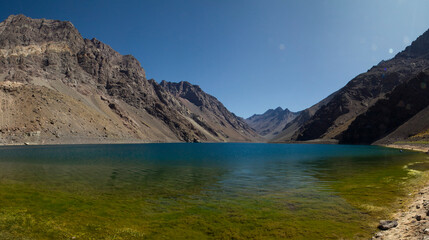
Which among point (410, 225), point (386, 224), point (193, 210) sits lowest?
point (193, 210)

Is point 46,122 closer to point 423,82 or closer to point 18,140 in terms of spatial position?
point 18,140

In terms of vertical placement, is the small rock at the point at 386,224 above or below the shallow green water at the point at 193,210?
above

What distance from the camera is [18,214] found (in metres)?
15.8

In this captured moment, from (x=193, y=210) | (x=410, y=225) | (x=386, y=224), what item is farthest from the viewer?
(x=193, y=210)

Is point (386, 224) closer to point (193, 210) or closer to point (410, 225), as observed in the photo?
point (410, 225)

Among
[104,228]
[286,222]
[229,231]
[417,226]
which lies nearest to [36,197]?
[104,228]

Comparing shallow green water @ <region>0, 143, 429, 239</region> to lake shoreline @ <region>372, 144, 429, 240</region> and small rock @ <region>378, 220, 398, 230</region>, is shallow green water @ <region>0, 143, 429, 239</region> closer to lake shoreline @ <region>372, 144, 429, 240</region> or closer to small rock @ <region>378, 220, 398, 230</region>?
small rock @ <region>378, 220, 398, 230</region>

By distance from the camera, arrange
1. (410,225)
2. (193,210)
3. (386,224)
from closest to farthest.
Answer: (410,225)
(386,224)
(193,210)

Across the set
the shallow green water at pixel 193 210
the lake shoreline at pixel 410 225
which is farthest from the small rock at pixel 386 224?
the shallow green water at pixel 193 210

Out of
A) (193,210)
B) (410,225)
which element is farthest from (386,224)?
(193,210)

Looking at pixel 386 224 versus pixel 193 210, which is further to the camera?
pixel 193 210

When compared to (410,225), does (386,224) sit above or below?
below

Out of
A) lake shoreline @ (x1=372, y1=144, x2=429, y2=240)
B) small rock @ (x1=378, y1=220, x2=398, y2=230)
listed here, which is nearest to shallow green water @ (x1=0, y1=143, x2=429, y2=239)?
small rock @ (x1=378, y1=220, x2=398, y2=230)

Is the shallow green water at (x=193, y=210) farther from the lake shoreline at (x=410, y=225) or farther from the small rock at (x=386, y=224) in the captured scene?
the lake shoreline at (x=410, y=225)
